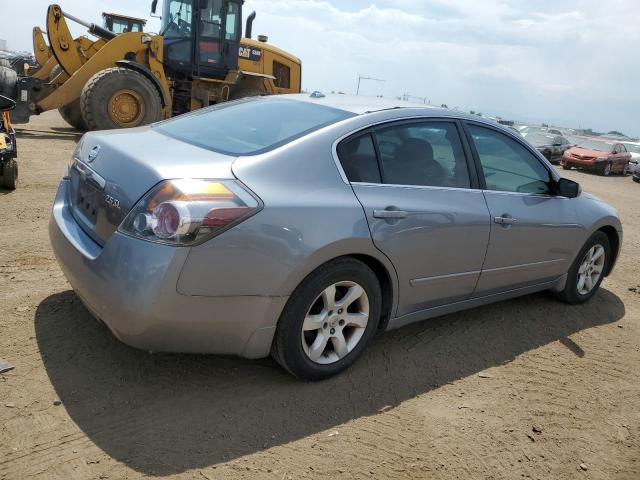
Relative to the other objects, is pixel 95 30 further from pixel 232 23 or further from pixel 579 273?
pixel 579 273

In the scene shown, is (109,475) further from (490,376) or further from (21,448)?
(490,376)

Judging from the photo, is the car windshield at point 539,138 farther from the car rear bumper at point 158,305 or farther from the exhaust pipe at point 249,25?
the car rear bumper at point 158,305

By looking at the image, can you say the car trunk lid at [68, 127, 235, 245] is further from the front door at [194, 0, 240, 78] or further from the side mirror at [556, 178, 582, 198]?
the front door at [194, 0, 240, 78]

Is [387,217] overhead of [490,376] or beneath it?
overhead

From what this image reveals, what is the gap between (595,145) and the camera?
25.9 meters

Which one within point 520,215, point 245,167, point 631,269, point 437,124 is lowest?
point 631,269

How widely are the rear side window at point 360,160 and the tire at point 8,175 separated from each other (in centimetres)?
493

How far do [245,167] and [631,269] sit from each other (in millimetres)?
5650

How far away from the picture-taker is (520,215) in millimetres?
4027

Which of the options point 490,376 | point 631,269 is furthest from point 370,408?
point 631,269

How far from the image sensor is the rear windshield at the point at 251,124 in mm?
3105

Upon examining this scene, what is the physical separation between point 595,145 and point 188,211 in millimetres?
27074

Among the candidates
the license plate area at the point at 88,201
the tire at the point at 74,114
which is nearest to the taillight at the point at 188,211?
the license plate area at the point at 88,201

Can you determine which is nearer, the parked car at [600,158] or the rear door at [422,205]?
the rear door at [422,205]
